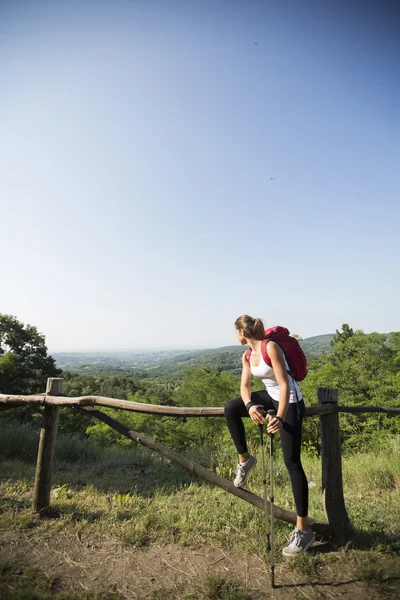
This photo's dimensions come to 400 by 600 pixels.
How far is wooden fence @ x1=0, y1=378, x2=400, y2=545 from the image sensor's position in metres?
2.96

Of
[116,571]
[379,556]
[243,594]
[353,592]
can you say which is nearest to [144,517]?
[116,571]

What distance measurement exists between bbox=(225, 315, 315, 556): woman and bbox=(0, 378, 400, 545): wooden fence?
22 centimetres

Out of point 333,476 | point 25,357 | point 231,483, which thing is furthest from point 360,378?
point 25,357

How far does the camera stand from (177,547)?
3016mm

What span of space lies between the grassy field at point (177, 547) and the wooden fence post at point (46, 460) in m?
0.17

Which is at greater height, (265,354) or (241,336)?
(241,336)

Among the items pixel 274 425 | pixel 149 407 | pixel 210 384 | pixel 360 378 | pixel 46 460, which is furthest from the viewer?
pixel 210 384

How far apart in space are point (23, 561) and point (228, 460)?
443 cm

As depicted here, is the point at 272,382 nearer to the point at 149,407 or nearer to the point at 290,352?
the point at 290,352

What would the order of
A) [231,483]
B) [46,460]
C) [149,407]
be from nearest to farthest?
[231,483] → [149,407] → [46,460]

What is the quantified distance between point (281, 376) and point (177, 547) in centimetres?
205

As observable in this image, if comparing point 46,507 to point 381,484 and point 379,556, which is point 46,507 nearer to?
point 379,556

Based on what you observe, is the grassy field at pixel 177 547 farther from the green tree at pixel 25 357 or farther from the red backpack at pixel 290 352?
the green tree at pixel 25 357

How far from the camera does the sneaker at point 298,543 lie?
266 centimetres
